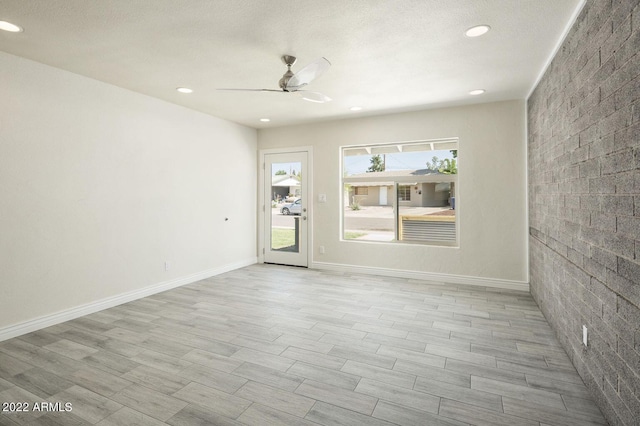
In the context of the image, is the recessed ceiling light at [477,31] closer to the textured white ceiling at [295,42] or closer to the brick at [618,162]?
the textured white ceiling at [295,42]

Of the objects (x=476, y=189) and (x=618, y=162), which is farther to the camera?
(x=476, y=189)

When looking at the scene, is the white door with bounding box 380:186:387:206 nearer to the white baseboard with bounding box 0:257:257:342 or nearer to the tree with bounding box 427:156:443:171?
the tree with bounding box 427:156:443:171

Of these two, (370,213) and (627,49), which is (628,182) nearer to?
(627,49)

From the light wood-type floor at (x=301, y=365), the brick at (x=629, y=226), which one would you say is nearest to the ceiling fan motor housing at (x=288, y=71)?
the light wood-type floor at (x=301, y=365)

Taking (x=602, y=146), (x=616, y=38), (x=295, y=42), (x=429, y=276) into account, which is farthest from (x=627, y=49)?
(x=429, y=276)

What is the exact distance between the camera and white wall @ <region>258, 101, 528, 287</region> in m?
4.45

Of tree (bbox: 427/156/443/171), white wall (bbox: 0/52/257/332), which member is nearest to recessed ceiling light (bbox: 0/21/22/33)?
white wall (bbox: 0/52/257/332)

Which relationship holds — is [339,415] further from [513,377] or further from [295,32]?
[295,32]

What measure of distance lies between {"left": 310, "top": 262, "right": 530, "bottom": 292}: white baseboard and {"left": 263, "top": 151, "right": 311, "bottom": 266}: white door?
53 centimetres

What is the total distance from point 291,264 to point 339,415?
13.7 feet

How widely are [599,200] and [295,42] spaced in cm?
244

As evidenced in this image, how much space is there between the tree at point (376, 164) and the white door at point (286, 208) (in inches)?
45.3

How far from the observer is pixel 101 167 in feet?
12.2

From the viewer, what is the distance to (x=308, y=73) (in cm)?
276
